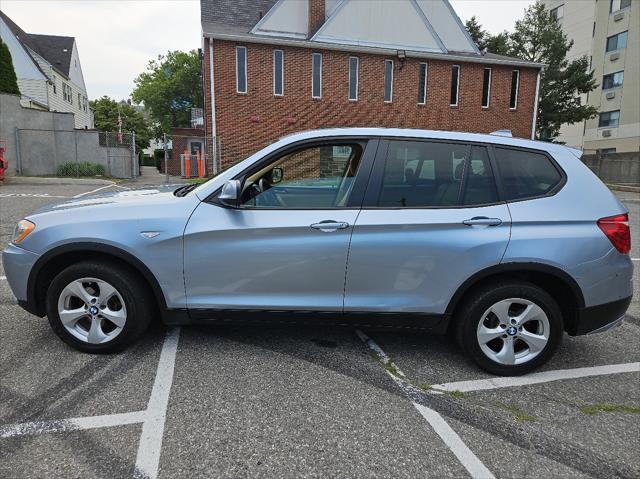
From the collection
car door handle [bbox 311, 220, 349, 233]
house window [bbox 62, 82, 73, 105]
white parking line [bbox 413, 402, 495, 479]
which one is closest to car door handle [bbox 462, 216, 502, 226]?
car door handle [bbox 311, 220, 349, 233]

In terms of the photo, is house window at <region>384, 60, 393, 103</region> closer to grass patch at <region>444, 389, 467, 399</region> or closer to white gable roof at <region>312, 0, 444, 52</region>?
white gable roof at <region>312, 0, 444, 52</region>

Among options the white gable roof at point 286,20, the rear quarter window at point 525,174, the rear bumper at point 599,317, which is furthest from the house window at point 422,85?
the rear bumper at point 599,317

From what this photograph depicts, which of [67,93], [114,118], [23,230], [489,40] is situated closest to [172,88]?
[114,118]

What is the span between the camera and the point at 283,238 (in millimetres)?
2986

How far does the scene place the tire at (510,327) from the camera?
3025 millimetres

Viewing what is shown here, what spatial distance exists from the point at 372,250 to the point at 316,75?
18.9 meters

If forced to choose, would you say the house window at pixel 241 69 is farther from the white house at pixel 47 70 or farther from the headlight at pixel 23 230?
the headlight at pixel 23 230

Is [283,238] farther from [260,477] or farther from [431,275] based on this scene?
[260,477]

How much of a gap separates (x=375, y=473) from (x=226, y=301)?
1.52 m

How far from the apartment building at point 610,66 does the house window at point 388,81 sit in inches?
966

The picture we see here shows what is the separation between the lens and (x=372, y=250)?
2.98m

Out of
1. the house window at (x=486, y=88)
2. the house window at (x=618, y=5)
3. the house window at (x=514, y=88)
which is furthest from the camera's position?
the house window at (x=618, y=5)

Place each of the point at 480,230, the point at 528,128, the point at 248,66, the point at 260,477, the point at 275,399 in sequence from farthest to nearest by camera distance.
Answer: the point at 528,128 → the point at 248,66 → the point at 480,230 → the point at 275,399 → the point at 260,477

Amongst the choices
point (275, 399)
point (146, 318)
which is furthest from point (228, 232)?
point (275, 399)
